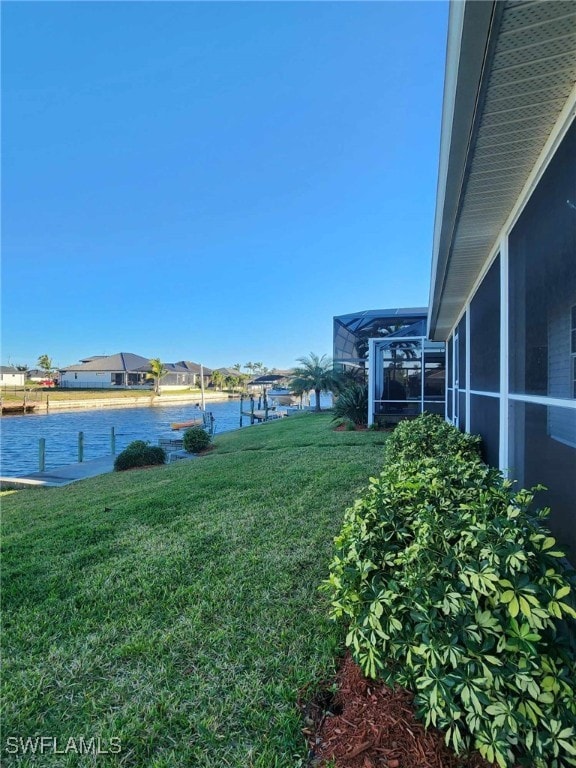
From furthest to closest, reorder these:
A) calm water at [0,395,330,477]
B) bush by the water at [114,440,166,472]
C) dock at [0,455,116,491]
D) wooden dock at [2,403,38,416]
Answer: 1. wooden dock at [2,403,38,416]
2. calm water at [0,395,330,477]
3. bush by the water at [114,440,166,472]
4. dock at [0,455,116,491]

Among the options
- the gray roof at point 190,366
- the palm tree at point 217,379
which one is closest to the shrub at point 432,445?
the palm tree at point 217,379

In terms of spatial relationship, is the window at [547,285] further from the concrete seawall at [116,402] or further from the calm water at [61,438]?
the concrete seawall at [116,402]

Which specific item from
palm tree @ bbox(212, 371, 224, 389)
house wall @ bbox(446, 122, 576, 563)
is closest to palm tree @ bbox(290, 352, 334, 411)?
house wall @ bbox(446, 122, 576, 563)

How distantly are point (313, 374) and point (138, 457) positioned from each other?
1590 cm

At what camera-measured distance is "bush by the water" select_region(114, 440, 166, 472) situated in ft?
35.1

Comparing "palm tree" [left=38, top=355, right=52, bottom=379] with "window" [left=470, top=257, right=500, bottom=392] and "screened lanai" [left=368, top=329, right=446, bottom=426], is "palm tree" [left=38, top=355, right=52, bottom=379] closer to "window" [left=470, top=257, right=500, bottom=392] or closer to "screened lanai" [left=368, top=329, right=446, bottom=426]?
"screened lanai" [left=368, top=329, right=446, bottom=426]

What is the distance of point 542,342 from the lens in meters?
2.23

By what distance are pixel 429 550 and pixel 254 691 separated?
1197 millimetres

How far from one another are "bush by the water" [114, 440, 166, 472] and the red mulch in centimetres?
991

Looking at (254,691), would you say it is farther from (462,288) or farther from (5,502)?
(5,502)

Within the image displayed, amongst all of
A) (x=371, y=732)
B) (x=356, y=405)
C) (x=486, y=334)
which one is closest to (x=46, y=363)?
(x=356, y=405)

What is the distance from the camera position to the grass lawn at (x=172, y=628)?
1757mm

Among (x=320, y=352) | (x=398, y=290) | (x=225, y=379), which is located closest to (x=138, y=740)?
(x=320, y=352)

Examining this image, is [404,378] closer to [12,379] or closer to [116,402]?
[116,402]
